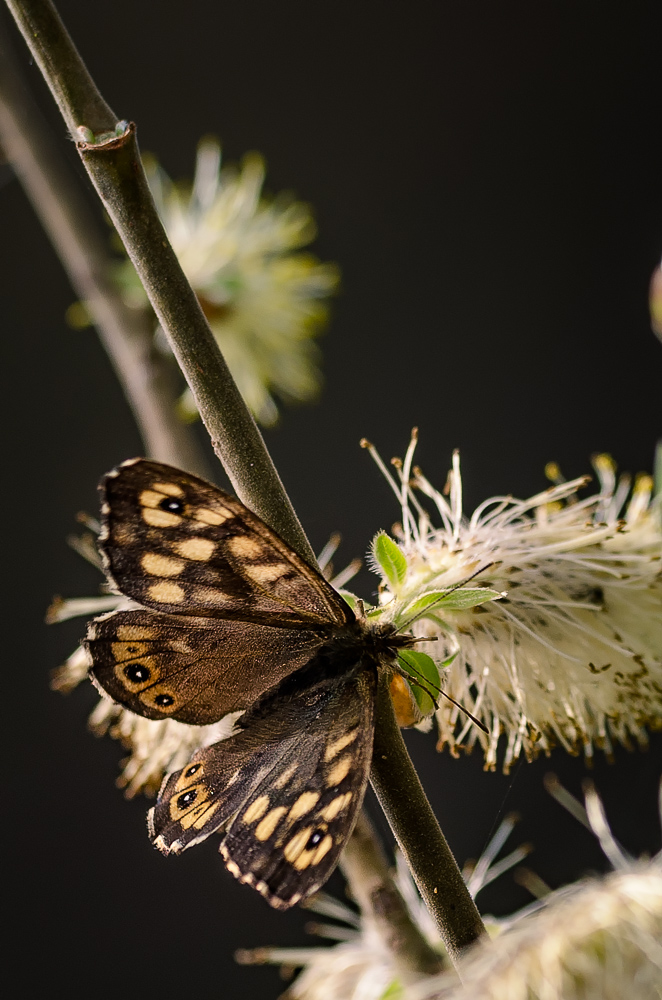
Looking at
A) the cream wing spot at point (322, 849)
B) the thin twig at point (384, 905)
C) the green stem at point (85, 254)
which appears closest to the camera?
the cream wing spot at point (322, 849)

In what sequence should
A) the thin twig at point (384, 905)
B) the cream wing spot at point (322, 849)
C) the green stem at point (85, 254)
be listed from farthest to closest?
the green stem at point (85, 254) → the thin twig at point (384, 905) → the cream wing spot at point (322, 849)

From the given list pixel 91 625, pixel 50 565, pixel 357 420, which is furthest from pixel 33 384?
pixel 91 625

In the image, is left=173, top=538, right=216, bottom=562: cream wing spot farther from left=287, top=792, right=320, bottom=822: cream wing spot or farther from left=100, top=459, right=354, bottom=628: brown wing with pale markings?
left=287, top=792, right=320, bottom=822: cream wing spot

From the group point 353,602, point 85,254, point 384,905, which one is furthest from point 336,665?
point 85,254

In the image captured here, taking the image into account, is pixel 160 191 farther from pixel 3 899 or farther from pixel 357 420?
pixel 3 899

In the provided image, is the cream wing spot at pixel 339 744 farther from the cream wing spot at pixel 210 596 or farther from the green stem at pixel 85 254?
the green stem at pixel 85 254

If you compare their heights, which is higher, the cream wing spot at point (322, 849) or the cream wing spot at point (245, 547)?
the cream wing spot at point (245, 547)

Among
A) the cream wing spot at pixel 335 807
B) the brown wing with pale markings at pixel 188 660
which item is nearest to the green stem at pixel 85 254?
the brown wing with pale markings at pixel 188 660
